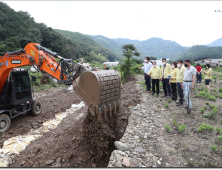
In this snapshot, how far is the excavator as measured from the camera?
334 cm

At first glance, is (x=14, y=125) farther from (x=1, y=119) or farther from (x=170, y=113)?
(x=170, y=113)

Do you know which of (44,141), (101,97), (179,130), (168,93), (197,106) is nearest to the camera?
(101,97)

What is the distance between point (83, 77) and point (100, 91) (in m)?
0.63

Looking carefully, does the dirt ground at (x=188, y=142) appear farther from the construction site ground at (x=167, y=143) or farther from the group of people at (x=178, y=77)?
the group of people at (x=178, y=77)

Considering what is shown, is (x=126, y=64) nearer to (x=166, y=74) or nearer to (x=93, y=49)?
(x=166, y=74)

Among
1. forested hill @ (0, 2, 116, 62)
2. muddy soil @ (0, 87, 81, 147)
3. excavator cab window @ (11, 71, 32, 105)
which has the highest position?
forested hill @ (0, 2, 116, 62)

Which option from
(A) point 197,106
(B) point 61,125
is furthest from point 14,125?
(A) point 197,106

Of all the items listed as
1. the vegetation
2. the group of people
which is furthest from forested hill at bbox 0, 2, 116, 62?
the group of people

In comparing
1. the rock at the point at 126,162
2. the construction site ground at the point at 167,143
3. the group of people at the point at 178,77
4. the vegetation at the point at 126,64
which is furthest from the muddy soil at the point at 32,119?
the vegetation at the point at 126,64

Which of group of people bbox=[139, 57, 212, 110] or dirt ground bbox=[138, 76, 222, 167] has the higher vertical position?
group of people bbox=[139, 57, 212, 110]

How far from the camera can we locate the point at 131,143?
354cm

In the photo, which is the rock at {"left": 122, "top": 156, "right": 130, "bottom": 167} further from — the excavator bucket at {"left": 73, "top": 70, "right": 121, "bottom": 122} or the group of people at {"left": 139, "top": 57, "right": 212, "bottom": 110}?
the group of people at {"left": 139, "top": 57, "right": 212, "bottom": 110}

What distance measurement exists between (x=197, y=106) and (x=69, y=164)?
16.6 ft

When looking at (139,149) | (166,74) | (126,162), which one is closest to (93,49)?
(166,74)
